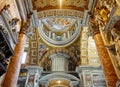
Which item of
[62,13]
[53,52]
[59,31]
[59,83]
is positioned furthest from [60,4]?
[59,31]

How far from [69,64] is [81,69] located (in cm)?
243

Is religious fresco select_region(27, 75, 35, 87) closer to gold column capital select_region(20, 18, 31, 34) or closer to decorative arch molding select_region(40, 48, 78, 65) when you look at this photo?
decorative arch molding select_region(40, 48, 78, 65)

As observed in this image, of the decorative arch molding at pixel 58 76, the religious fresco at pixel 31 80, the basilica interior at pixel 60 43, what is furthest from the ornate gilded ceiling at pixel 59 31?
the religious fresco at pixel 31 80

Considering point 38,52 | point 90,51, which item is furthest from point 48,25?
point 90,51

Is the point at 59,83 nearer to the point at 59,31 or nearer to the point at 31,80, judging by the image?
the point at 31,80

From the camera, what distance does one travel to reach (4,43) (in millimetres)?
4645

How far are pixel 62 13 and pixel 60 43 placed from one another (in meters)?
8.04

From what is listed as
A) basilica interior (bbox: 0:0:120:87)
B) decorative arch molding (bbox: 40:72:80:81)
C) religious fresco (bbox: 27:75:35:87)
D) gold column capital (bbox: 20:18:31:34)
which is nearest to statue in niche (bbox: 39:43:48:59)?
basilica interior (bbox: 0:0:120:87)

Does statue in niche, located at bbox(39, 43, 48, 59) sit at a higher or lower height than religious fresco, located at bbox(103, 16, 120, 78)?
higher

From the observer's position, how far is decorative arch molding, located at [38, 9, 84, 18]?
408 inches

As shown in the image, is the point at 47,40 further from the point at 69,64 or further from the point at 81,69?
the point at 81,69

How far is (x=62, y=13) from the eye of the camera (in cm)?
1060

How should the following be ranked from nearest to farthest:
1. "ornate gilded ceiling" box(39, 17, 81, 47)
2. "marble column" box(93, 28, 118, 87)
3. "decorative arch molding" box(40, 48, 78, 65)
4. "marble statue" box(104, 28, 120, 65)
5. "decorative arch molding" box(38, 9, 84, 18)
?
"marble statue" box(104, 28, 120, 65) < "marble column" box(93, 28, 118, 87) < "decorative arch molding" box(38, 9, 84, 18) < "decorative arch molding" box(40, 48, 78, 65) < "ornate gilded ceiling" box(39, 17, 81, 47)

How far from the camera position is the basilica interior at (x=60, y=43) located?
6559mm
